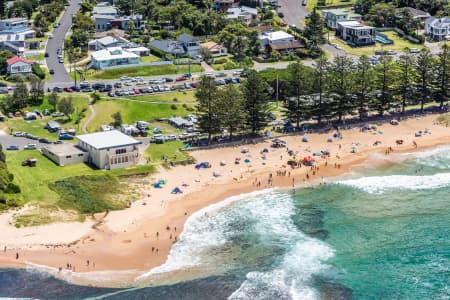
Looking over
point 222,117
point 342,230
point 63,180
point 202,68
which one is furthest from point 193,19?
point 342,230

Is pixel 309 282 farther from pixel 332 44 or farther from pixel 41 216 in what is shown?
pixel 332 44

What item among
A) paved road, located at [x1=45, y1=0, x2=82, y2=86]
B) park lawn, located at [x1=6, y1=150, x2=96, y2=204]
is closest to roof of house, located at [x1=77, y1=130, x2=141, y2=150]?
park lawn, located at [x1=6, y1=150, x2=96, y2=204]

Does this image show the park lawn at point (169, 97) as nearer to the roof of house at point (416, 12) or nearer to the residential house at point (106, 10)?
the residential house at point (106, 10)

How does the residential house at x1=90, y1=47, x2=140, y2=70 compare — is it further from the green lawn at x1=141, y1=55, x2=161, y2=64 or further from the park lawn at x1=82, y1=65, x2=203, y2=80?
the green lawn at x1=141, y1=55, x2=161, y2=64

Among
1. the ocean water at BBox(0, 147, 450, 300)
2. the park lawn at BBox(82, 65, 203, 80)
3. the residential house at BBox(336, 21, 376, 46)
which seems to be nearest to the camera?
the ocean water at BBox(0, 147, 450, 300)

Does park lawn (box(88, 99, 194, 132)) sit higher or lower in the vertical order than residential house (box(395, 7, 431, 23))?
lower

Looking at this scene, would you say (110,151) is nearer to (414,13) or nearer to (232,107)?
(232,107)
